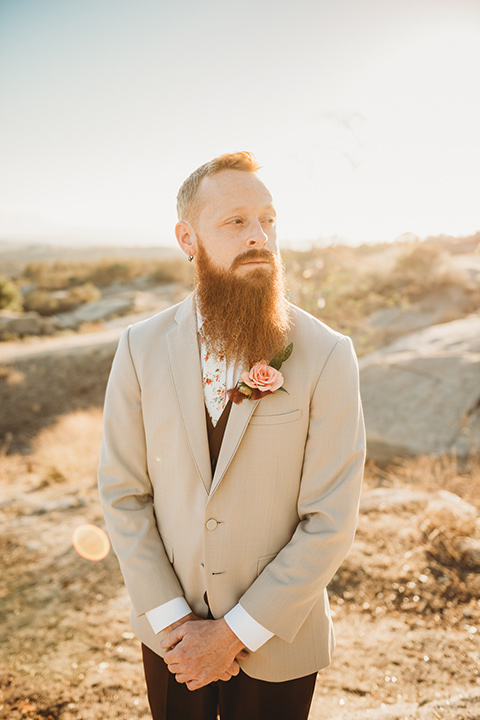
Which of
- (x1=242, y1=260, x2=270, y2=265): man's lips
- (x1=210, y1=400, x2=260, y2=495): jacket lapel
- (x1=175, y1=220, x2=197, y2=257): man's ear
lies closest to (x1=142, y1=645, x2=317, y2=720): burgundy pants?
(x1=210, y1=400, x2=260, y2=495): jacket lapel

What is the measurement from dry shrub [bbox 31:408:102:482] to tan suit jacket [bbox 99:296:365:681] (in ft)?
14.9

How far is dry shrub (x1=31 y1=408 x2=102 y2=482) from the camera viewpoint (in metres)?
6.16

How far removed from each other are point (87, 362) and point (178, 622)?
11.6 metres

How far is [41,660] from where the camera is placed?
2922 millimetres

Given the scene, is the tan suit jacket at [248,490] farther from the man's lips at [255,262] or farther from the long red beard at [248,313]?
the man's lips at [255,262]

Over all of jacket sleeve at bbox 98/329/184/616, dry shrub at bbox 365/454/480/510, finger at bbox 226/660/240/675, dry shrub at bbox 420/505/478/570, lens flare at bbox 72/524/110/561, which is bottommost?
lens flare at bbox 72/524/110/561

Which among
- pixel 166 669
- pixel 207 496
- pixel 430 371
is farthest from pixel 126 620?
pixel 430 371

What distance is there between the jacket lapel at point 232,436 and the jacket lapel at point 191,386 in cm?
5

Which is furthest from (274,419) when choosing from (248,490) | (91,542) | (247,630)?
(91,542)

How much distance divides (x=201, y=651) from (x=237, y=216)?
161 cm

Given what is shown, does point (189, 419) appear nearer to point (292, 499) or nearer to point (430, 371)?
point (292, 499)

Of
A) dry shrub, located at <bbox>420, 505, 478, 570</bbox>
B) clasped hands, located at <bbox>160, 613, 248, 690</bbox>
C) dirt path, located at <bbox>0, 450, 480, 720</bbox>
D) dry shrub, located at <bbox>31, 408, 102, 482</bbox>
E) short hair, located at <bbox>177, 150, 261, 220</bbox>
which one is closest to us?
clasped hands, located at <bbox>160, 613, 248, 690</bbox>

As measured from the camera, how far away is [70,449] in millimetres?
6953

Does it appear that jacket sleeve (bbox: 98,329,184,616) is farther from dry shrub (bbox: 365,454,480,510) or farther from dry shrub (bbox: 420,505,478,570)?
dry shrub (bbox: 365,454,480,510)
